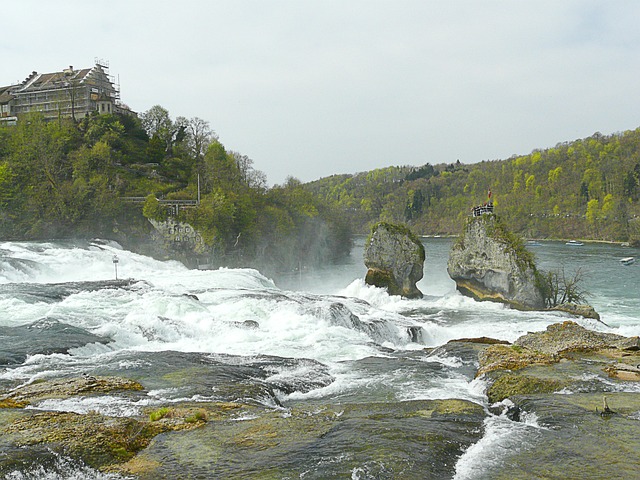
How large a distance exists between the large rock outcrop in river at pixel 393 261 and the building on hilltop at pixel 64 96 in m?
50.9

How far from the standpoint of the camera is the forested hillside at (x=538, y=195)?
4847 inches

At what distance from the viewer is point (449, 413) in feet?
41.1

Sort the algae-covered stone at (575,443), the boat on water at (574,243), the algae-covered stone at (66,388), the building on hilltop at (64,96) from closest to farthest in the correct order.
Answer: the algae-covered stone at (575,443) < the algae-covered stone at (66,388) < the building on hilltop at (64,96) < the boat on water at (574,243)

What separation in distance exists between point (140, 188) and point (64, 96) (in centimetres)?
2614

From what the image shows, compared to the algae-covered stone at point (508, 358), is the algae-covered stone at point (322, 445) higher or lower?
higher

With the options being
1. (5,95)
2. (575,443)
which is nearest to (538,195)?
(5,95)

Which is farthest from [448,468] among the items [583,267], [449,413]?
[583,267]

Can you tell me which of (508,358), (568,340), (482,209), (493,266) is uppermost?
(482,209)

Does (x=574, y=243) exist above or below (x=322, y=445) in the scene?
below

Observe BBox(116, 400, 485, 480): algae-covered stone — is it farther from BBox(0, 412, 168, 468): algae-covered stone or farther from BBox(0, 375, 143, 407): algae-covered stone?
BBox(0, 375, 143, 407): algae-covered stone

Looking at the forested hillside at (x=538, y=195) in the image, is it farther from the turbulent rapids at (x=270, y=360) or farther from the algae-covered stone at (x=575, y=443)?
the algae-covered stone at (x=575, y=443)

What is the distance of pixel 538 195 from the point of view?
145 metres

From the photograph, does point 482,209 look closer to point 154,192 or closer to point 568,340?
point 568,340

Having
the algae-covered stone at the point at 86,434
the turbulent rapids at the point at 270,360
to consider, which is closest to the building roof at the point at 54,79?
the turbulent rapids at the point at 270,360
